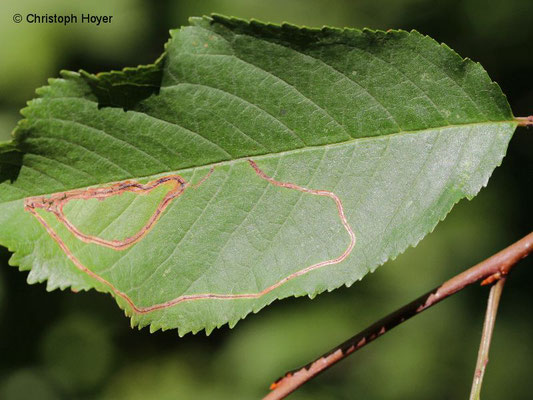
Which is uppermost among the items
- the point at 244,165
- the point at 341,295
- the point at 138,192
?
the point at 244,165

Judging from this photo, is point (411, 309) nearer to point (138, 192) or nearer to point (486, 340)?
point (486, 340)

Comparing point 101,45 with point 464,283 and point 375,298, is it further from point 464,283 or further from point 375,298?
point 464,283

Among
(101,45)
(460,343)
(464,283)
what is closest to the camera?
(464,283)

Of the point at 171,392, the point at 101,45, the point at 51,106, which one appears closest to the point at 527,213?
the point at 171,392

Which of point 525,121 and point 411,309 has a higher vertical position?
point 525,121

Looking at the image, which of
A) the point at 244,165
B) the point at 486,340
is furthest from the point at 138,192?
the point at 486,340

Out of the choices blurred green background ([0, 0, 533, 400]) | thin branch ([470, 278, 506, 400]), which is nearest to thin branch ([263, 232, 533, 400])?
thin branch ([470, 278, 506, 400])

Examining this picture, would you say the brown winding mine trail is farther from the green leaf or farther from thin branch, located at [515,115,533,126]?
thin branch, located at [515,115,533,126]
